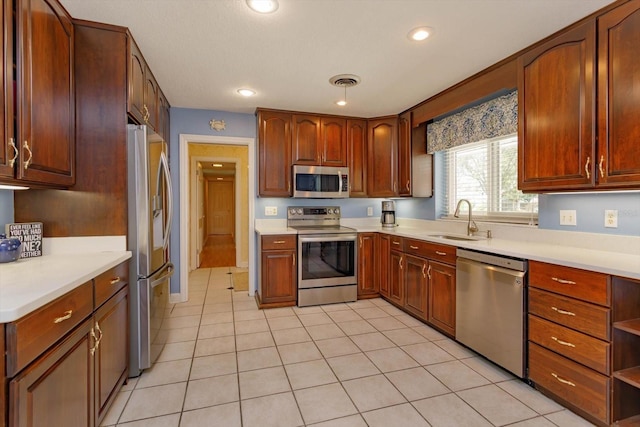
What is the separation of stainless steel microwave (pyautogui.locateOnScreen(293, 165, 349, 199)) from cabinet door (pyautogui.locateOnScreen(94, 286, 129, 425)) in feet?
7.28

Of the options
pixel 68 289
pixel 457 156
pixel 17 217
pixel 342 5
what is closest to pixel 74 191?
pixel 17 217

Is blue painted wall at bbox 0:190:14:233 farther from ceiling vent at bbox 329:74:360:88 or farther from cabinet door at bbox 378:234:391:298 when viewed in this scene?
cabinet door at bbox 378:234:391:298

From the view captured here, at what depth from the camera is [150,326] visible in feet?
7.02

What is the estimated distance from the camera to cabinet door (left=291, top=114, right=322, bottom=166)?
3.83 meters

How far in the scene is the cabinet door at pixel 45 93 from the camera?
58.9 inches

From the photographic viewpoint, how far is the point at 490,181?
3.08m

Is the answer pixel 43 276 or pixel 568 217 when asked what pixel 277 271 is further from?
pixel 568 217

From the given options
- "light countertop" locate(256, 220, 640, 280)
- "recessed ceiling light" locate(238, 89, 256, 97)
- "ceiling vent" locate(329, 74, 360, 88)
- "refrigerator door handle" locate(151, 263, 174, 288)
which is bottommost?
"refrigerator door handle" locate(151, 263, 174, 288)

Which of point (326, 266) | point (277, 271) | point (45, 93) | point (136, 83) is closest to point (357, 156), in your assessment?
point (326, 266)

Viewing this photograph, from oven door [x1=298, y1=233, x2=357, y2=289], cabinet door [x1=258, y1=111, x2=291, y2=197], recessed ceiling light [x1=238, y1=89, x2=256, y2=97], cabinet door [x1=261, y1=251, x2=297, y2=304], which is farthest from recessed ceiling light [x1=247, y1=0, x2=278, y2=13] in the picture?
cabinet door [x1=261, y1=251, x2=297, y2=304]

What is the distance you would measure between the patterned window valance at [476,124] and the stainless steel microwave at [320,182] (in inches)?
43.7

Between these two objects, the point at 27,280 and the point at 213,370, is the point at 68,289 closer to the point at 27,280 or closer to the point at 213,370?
the point at 27,280

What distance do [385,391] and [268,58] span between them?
8.31ft

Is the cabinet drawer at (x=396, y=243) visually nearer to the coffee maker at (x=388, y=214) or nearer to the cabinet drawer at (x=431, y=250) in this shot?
the cabinet drawer at (x=431, y=250)
